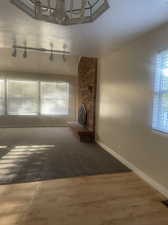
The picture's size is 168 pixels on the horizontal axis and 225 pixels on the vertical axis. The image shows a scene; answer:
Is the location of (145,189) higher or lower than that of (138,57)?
lower

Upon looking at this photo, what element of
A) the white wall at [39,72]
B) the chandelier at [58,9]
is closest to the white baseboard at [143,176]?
the chandelier at [58,9]

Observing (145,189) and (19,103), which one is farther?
(19,103)

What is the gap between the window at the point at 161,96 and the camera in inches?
90.7

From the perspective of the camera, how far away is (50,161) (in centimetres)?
327

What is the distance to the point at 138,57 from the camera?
2857mm

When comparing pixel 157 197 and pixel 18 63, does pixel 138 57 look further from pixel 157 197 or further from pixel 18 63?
pixel 18 63

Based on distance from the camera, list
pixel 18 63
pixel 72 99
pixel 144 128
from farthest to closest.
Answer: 1. pixel 72 99
2. pixel 18 63
3. pixel 144 128

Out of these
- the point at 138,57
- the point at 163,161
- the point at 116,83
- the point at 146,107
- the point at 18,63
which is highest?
the point at 18,63

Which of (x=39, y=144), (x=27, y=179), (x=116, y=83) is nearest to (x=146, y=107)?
(x=116, y=83)

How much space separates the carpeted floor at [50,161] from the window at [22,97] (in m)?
2.41

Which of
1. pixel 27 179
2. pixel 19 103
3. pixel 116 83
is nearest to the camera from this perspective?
pixel 27 179

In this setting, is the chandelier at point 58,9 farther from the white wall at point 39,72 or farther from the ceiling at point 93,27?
the white wall at point 39,72

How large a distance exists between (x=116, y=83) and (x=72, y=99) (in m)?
3.97

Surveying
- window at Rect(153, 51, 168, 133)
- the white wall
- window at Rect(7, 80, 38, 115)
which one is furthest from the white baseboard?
window at Rect(7, 80, 38, 115)
